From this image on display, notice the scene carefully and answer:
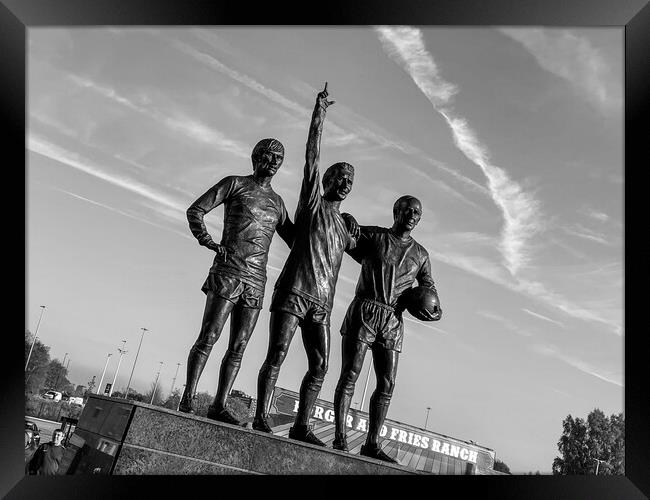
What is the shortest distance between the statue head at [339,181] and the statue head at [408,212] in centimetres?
83

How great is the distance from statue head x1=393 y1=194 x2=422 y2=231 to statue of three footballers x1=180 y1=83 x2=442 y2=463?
0.01 m

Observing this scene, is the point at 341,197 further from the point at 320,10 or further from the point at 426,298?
the point at 320,10

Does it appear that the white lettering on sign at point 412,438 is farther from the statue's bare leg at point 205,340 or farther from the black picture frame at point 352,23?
the statue's bare leg at point 205,340

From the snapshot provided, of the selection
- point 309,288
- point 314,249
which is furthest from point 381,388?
point 314,249

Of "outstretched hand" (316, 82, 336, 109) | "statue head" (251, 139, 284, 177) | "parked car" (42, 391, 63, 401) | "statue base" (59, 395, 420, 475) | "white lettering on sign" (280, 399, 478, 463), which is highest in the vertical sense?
"outstretched hand" (316, 82, 336, 109)

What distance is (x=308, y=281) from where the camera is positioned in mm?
6398

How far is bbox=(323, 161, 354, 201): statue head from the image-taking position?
22.4ft

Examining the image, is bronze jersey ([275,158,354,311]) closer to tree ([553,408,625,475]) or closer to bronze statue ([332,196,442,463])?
bronze statue ([332,196,442,463])

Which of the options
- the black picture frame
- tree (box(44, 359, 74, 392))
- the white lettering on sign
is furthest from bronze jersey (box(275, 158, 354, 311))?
tree (box(44, 359, 74, 392))

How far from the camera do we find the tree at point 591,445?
1817 inches

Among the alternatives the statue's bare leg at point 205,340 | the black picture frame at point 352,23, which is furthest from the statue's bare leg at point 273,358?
the black picture frame at point 352,23

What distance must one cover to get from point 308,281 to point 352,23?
2905mm

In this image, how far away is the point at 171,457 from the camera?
5.27 metres

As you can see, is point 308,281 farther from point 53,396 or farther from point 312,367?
point 53,396
